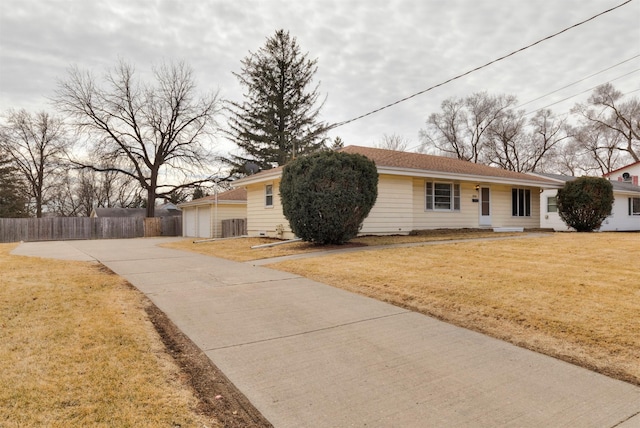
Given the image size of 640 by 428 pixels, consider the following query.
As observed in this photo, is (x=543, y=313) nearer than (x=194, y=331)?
No

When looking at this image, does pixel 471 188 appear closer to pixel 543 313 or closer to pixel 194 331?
pixel 543 313

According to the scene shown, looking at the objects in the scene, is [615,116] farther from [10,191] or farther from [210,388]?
[10,191]

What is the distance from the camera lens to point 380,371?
3.32m

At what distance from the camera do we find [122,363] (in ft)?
10.9

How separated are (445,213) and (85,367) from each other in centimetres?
1538

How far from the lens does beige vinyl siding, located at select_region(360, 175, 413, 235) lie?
47.7 feet

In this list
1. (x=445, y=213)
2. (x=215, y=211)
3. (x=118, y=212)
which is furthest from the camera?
(x=118, y=212)

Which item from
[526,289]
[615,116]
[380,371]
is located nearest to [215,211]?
[526,289]

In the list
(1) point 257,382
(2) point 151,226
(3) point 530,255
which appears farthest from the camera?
(2) point 151,226

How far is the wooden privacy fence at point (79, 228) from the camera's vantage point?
82.2 ft

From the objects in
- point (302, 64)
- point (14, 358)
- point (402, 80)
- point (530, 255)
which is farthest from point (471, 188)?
point (302, 64)

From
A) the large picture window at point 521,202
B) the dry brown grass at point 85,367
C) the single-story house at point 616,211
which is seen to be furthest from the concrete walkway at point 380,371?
the single-story house at point 616,211

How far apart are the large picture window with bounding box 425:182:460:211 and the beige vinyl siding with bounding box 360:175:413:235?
1.32 metres

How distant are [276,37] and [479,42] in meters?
26.4
